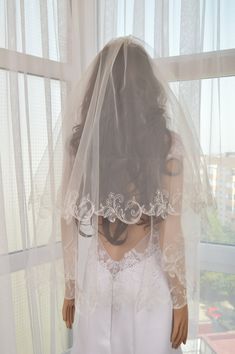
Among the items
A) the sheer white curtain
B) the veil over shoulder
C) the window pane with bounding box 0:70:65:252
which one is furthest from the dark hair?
the window pane with bounding box 0:70:65:252

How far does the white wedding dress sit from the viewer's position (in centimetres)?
98

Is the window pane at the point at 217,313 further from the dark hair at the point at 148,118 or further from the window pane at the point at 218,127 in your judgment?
the dark hair at the point at 148,118

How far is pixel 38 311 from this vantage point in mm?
1304

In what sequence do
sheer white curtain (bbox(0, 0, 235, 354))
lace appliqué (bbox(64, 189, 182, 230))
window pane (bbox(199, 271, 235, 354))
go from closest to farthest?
lace appliqué (bbox(64, 189, 182, 230)) < sheer white curtain (bbox(0, 0, 235, 354)) < window pane (bbox(199, 271, 235, 354))

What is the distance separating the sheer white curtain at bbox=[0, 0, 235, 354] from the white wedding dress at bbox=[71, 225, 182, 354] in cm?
25

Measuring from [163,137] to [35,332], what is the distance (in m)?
0.94

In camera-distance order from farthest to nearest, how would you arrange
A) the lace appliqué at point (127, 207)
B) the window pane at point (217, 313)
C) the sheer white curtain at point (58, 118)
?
the window pane at point (217, 313) < the sheer white curtain at point (58, 118) < the lace appliqué at point (127, 207)

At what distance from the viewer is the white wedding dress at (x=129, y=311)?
3.20 ft

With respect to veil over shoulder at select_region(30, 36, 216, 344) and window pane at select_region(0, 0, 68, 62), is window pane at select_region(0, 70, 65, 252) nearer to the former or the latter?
window pane at select_region(0, 0, 68, 62)

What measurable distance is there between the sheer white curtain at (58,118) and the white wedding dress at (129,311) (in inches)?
10.0

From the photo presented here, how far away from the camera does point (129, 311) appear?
1.00 metres

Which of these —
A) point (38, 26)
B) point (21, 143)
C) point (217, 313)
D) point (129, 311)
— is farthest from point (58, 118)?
point (217, 313)

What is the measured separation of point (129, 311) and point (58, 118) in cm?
72

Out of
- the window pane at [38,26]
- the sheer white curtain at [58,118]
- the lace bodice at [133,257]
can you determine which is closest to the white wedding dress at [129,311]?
the lace bodice at [133,257]
